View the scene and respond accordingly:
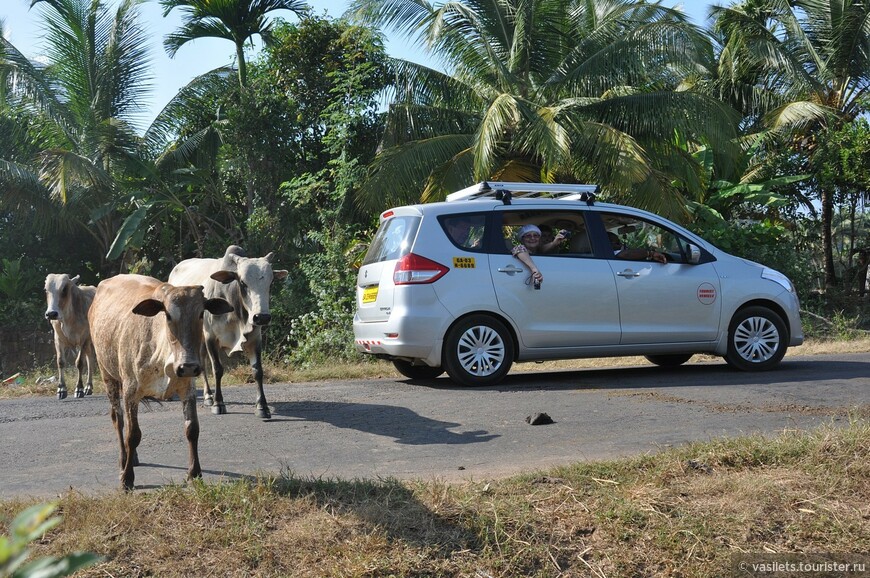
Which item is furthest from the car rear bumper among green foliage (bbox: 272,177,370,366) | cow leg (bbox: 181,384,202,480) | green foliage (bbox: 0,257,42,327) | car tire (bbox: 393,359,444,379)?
green foliage (bbox: 0,257,42,327)

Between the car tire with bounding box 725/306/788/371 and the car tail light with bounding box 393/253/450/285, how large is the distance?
12.0 feet

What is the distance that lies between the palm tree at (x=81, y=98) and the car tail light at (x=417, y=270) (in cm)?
1225

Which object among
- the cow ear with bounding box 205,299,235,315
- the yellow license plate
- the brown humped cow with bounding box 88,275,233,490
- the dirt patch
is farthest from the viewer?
the yellow license plate

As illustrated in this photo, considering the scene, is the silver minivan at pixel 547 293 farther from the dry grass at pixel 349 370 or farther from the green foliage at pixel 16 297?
the green foliage at pixel 16 297

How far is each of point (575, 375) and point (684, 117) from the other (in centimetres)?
822

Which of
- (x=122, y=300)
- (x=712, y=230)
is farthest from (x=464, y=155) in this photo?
(x=122, y=300)

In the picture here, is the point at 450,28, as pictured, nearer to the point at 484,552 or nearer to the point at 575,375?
the point at 575,375

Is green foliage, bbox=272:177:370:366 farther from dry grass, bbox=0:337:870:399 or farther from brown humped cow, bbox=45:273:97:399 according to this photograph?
brown humped cow, bbox=45:273:97:399

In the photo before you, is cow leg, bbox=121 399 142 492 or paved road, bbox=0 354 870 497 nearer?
cow leg, bbox=121 399 142 492

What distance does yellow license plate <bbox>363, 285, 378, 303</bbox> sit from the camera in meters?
10.3

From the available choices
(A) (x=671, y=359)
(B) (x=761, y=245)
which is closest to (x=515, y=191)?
(A) (x=671, y=359)

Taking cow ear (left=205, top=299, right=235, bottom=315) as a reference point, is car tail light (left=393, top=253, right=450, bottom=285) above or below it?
above

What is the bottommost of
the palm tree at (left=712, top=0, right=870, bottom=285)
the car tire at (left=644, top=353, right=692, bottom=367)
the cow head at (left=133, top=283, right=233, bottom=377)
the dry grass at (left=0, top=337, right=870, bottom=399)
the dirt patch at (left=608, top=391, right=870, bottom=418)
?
the dirt patch at (left=608, top=391, right=870, bottom=418)

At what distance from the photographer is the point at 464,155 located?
1670 cm
